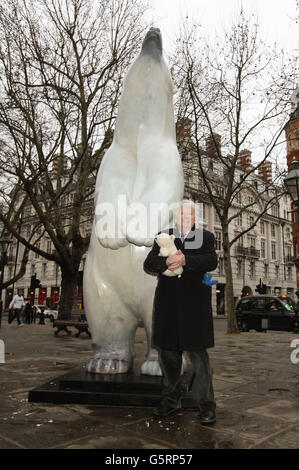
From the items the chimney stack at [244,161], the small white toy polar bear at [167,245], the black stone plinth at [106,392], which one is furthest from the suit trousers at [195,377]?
the chimney stack at [244,161]

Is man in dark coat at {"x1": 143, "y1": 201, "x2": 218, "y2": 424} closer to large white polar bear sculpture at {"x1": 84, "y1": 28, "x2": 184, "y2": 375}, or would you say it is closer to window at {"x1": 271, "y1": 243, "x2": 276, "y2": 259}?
large white polar bear sculpture at {"x1": 84, "y1": 28, "x2": 184, "y2": 375}

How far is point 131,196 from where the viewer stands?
319 centimetres

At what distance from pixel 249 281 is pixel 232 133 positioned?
28125 mm

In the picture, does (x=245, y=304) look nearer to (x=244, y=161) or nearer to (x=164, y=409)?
(x=244, y=161)

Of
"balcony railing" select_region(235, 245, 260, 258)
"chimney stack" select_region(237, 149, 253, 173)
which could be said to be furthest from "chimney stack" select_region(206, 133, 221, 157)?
"balcony railing" select_region(235, 245, 260, 258)

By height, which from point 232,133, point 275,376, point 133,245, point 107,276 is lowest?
point 275,376

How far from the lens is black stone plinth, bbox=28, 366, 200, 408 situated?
279 centimetres

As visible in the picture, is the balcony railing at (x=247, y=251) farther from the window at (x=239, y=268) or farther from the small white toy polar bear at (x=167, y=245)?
the small white toy polar bear at (x=167, y=245)

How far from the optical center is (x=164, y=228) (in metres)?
2.90

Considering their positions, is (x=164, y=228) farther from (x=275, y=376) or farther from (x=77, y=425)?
(x=275, y=376)

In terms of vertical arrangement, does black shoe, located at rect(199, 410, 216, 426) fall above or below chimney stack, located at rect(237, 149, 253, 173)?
below

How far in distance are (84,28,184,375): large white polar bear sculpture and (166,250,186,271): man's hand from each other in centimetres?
52

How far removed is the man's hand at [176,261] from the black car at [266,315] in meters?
13.2
